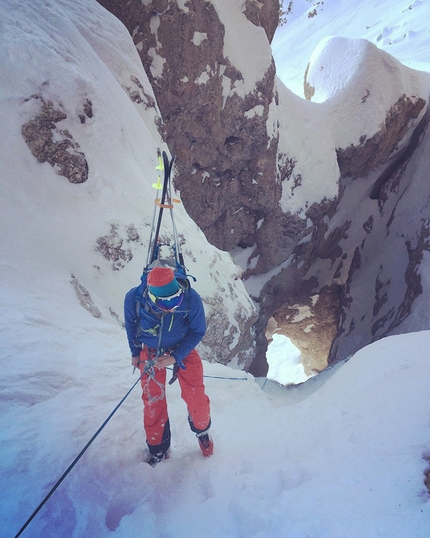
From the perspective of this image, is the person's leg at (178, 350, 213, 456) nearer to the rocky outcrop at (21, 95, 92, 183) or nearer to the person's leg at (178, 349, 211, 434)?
the person's leg at (178, 349, 211, 434)

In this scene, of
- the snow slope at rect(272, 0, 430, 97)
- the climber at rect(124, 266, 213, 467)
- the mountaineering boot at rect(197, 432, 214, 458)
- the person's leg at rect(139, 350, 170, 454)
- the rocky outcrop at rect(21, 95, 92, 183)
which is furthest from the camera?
the snow slope at rect(272, 0, 430, 97)

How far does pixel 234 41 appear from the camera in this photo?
426 inches

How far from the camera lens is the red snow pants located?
8.26 ft

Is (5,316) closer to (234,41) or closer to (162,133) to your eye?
(162,133)

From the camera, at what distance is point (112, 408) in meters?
2.98

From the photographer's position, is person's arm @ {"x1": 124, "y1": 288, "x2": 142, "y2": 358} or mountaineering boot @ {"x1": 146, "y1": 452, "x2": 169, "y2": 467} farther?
mountaineering boot @ {"x1": 146, "y1": 452, "x2": 169, "y2": 467}

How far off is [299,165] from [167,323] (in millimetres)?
12736

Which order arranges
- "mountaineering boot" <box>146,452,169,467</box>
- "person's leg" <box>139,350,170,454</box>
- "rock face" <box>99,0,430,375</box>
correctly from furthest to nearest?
"rock face" <box>99,0,430,375</box> < "mountaineering boot" <box>146,452,169,467</box> < "person's leg" <box>139,350,170,454</box>

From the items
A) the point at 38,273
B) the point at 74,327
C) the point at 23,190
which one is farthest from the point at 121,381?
the point at 23,190

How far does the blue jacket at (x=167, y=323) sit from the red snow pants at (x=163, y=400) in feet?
0.49

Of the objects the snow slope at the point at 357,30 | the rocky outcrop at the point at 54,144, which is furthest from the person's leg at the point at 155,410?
the snow slope at the point at 357,30

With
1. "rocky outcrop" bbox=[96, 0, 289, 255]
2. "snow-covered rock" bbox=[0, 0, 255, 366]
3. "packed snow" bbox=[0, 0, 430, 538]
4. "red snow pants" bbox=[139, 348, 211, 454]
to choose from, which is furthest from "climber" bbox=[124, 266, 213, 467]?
"rocky outcrop" bbox=[96, 0, 289, 255]

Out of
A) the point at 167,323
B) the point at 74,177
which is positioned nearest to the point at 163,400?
the point at 167,323

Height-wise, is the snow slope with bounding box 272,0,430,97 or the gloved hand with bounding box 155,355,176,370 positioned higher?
the snow slope with bounding box 272,0,430,97
